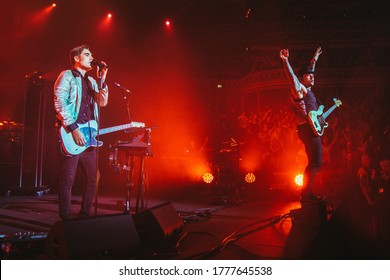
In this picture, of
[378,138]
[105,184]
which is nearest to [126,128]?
[105,184]

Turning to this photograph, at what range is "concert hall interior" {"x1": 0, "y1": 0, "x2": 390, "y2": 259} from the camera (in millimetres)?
2967

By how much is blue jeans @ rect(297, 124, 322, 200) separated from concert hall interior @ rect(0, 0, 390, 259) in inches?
10.9

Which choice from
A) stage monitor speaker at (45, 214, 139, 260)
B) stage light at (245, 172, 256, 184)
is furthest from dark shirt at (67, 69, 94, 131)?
stage light at (245, 172, 256, 184)

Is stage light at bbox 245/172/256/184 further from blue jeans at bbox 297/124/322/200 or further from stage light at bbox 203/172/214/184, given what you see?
blue jeans at bbox 297/124/322/200

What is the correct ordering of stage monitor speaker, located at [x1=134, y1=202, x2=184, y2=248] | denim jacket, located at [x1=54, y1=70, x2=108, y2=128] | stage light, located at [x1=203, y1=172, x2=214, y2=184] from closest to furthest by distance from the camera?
stage monitor speaker, located at [x1=134, y1=202, x2=184, y2=248], denim jacket, located at [x1=54, y1=70, x2=108, y2=128], stage light, located at [x1=203, y1=172, x2=214, y2=184]

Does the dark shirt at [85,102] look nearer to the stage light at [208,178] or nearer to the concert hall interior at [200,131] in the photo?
the concert hall interior at [200,131]

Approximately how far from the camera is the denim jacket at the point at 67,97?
133 inches

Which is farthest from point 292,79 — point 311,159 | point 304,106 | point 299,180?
point 299,180

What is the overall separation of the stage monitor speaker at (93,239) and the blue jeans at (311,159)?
8.28ft

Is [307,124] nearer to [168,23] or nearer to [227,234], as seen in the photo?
[227,234]

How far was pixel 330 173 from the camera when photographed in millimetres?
7324

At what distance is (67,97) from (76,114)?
223 millimetres

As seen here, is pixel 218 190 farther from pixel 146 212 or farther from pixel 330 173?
pixel 146 212

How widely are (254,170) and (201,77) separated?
7535mm
